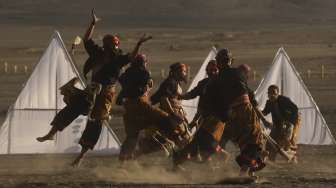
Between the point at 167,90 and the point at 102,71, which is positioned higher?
the point at 102,71

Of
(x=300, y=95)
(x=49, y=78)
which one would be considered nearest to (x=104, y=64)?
(x=49, y=78)

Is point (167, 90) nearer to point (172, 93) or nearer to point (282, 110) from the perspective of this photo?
point (172, 93)

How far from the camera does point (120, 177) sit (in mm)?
14484

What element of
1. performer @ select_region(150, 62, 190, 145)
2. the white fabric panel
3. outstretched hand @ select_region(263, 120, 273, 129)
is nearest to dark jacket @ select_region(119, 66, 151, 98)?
performer @ select_region(150, 62, 190, 145)

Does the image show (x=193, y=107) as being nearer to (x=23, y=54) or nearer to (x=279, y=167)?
(x=279, y=167)

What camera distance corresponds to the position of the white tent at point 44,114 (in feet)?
56.4

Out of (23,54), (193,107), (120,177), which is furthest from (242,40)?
(120,177)

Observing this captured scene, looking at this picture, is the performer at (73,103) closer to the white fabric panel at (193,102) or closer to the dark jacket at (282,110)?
the dark jacket at (282,110)

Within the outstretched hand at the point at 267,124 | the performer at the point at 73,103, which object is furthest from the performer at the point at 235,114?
the outstretched hand at the point at 267,124

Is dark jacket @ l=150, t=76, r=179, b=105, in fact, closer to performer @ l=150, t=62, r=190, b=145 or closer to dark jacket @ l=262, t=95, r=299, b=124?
performer @ l=150, t=62, r=190, b=145

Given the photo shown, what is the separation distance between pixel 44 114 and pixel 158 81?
22.5 meters

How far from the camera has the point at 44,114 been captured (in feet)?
56.9

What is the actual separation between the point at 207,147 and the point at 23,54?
176 feet

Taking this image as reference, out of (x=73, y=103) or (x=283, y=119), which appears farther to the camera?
(x=283, y=119)
